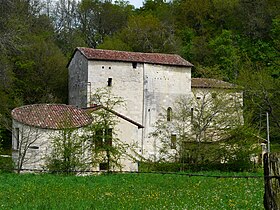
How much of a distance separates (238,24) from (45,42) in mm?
27564

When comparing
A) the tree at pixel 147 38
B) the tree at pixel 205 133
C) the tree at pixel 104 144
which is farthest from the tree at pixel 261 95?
the tree at pixel 147 38

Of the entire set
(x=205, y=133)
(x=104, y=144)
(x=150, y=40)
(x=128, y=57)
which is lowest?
(x=104, y=144)

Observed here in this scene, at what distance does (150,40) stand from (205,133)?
90.7 ft

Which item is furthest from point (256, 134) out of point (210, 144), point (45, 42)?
point (45, 42)

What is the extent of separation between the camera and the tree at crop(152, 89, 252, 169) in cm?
3052

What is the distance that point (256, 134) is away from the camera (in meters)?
30.6

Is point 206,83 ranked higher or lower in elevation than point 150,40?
lower

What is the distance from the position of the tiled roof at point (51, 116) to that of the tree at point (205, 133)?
512 centimetres

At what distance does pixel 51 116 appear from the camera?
30609 mm

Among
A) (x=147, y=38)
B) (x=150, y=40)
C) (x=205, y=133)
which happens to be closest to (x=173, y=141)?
(x=205, y=133)

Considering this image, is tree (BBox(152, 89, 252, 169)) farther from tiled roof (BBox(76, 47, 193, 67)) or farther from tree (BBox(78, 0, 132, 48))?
tree (BBox(78, 0, 132, 48))

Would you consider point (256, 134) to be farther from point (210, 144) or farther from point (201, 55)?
point (201, 55)

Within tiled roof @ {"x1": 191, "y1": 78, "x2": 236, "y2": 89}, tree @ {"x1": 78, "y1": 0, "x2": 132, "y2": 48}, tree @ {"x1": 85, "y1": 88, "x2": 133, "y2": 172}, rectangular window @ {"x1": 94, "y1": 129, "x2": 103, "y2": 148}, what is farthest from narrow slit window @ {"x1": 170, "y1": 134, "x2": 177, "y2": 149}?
tree @ {"x1": 78, "y1": 0, "x2": 132, "y2": 48}

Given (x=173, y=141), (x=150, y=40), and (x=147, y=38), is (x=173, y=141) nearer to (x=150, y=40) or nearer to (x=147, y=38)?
(x=147, y=38)
